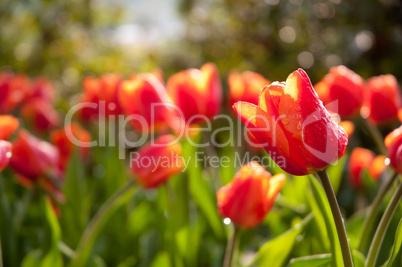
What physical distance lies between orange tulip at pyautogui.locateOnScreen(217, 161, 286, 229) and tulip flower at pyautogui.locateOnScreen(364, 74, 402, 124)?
47cm

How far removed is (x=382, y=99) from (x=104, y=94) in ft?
2.67

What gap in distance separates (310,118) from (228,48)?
324 centimetres

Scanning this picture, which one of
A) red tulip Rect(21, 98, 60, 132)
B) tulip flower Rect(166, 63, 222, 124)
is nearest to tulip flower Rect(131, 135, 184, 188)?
tulip flower Rect(166, 63, 222, 124)

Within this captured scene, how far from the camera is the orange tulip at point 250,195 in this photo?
81 cm

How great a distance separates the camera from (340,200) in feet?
5.29

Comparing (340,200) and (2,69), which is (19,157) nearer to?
(340,200)

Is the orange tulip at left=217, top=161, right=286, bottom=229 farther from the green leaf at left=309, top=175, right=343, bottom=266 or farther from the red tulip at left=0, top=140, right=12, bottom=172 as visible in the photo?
the red tulip at left=0, top=140, right=12, bottom=172

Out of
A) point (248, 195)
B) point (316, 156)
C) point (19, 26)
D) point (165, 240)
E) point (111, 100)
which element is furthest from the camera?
point (19, 26)

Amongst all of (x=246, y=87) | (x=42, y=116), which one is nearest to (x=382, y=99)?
(x=246, y=87)

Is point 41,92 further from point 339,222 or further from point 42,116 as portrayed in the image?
point 339,222

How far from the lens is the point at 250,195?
82 centimetres

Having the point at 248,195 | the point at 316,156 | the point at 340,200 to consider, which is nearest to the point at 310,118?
the point at 316,156

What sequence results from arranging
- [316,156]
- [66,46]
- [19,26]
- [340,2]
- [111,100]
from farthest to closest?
[19,26], [66,46], [340,2], [111,100], [316,156]

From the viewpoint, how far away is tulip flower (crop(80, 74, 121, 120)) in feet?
4.83
